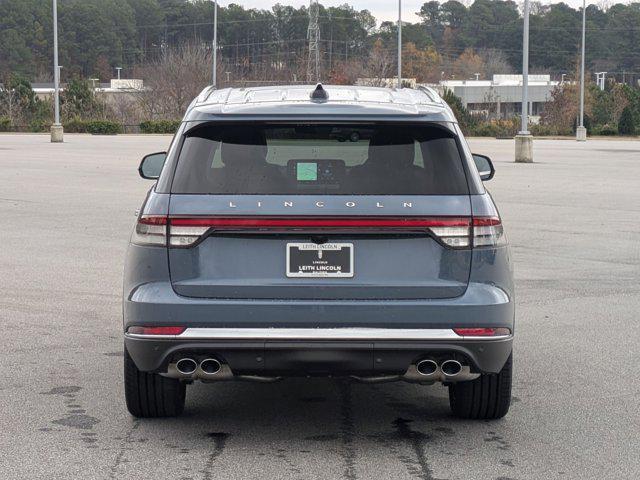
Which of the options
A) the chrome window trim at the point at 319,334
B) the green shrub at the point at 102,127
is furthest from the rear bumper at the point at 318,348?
the green shrub at the point at 102,127

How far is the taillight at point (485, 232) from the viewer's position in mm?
5680

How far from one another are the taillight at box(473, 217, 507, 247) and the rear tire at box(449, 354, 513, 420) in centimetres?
75

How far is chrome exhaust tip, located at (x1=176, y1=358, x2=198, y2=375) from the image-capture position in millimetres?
5723

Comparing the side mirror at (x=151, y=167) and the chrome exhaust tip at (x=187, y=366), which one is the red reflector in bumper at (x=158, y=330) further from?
the side mirror at (x=151, y=167)

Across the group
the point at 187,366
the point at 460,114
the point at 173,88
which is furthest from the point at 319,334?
the point at 173,88

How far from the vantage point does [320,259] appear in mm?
5617

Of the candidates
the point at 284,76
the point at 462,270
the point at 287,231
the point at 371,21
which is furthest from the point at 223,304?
the point at 371,21

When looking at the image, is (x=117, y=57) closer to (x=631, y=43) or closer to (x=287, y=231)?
(x=631, y=43)

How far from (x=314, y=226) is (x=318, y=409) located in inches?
59.1

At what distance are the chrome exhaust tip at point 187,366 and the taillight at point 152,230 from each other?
1.82ft

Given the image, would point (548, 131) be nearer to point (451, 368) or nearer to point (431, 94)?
point (431, 94)

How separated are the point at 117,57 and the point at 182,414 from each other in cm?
16846

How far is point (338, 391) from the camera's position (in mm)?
7172

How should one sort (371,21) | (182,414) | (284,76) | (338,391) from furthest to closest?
(371,21), (284,76), (338,391), (182,414)
